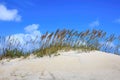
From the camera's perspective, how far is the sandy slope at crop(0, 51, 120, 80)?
8375 mm

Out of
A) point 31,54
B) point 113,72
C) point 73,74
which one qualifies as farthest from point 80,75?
point 31,54

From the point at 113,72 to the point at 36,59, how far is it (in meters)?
2.69

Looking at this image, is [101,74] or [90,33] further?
[90,33]

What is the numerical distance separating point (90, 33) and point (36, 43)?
211 cm

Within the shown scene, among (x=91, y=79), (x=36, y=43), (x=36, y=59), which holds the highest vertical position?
(x=36, y=43)

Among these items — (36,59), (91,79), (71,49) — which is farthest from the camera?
(71,49)

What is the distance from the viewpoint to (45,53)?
10.1 meters

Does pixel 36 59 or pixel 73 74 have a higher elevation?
pixel 36 59

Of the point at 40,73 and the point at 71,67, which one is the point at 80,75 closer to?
the point at 71,67

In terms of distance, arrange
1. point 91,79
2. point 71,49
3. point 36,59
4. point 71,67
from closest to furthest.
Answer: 1. point 91,79
2. point 71,67
3. point 36,59
4. point 71,49

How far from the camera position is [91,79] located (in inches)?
323

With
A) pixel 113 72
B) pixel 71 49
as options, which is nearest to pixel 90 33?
pixel 71 49

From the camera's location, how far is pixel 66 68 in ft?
28.7

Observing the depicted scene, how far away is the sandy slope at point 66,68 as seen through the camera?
838 centimetres
